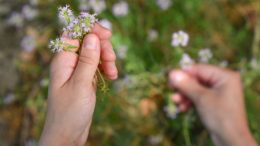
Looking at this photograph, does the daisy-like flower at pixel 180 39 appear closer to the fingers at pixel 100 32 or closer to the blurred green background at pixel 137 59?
the blurred green background at pixel 137 59

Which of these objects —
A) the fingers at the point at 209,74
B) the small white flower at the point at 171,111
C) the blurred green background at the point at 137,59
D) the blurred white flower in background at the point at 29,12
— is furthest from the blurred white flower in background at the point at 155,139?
the blurred white flower in background at the point at 29,12

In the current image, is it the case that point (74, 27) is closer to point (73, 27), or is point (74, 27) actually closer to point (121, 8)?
point (73, 27)

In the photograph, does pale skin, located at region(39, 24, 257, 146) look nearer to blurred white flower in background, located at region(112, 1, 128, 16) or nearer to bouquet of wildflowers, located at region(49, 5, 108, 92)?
bouquet of wildflowers, located at region(49, 5, 108, 92)

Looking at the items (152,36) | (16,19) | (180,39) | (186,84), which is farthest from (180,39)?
(16,19)

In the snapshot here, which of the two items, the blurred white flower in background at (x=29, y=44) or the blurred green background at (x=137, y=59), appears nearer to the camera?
the blurred green background at (x=137, y=59)

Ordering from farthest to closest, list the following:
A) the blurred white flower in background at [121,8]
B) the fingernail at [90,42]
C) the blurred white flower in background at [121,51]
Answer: the blurred white flower in background at [121,8], the blurred white flower in background at [121,51], the fingernail at [90,42]

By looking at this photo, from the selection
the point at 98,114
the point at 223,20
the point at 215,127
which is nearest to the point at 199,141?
the point at 215,127
